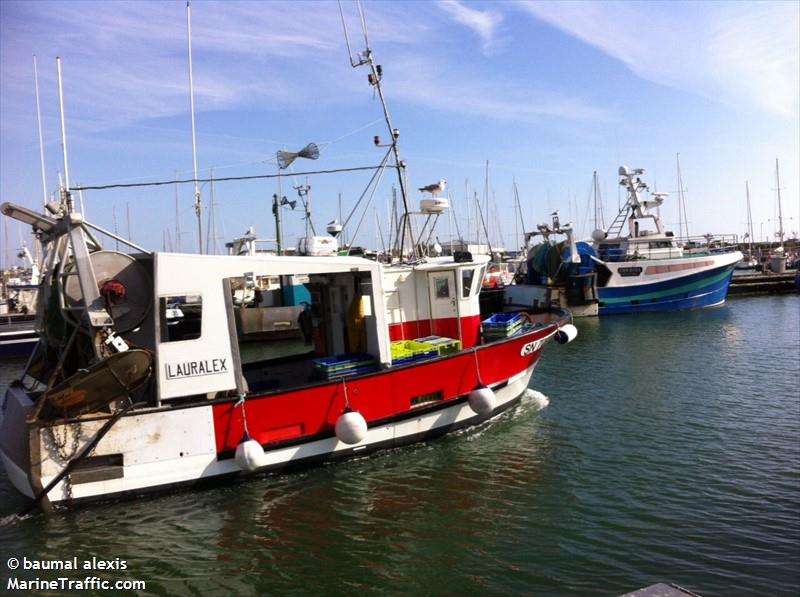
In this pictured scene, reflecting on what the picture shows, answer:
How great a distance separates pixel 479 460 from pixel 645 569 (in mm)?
3611

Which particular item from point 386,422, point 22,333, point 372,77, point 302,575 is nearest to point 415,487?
point 386,422

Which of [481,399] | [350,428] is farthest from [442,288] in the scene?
[350,428]

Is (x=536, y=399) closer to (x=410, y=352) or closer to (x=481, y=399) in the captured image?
(x=481, y=399)

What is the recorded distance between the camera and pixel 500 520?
25.1 feet

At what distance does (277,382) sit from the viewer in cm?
1028

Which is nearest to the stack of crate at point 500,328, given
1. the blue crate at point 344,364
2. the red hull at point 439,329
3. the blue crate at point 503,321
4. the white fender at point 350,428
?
the blue crate at point 503,321

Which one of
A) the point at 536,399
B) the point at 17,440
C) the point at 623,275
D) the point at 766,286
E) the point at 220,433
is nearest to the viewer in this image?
the point at 17,440

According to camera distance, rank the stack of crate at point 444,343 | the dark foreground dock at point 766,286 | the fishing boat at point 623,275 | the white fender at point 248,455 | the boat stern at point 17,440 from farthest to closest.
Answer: the dark foreground dock at point 766,286, the fishing boat at point 623,275, the stack of crate at point 444,343, the white fender at point 248,455, the boat stern at point 17,440

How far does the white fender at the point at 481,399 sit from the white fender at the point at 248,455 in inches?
142

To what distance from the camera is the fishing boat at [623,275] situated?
31.2 meters

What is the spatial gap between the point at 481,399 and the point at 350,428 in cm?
242

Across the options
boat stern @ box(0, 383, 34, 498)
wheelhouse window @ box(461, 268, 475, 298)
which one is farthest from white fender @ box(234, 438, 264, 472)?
wheelhouse window @ box(461, 268, 475, 298)

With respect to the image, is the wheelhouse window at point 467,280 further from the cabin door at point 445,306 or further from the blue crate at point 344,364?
the blue crate at point 344,364

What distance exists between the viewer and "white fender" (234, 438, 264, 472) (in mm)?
8047
